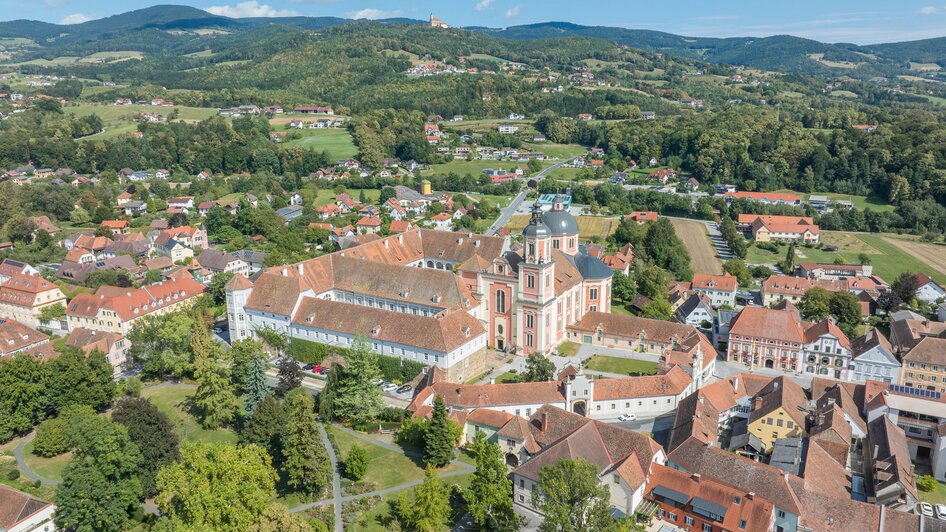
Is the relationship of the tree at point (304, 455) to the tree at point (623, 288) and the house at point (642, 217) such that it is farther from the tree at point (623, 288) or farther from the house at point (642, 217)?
the house at point (642, 217)

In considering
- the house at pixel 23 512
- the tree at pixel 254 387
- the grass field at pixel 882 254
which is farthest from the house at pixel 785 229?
the house at pixel 23 512

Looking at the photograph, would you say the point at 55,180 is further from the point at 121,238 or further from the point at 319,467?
the point at 319,467

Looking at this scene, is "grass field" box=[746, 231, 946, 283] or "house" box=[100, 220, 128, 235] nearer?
"grass field" box=[746, 231, 946, 283]

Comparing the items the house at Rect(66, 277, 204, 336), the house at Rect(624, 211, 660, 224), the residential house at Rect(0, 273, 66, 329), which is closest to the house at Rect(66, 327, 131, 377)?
the house at Rect(66, 277, 204, 336)

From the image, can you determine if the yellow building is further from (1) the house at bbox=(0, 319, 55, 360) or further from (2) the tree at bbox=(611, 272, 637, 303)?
(1) the house at bbox=(0, 319, 55, 360)

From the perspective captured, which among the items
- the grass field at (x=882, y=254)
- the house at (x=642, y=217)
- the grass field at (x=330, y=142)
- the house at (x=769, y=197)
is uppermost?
the grass field at (x=330, y=142)

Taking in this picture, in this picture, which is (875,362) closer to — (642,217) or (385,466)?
(385,466)

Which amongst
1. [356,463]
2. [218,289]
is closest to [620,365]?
[356,463]
